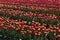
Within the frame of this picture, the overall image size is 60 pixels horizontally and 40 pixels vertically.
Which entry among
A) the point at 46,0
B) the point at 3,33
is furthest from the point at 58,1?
the point at 3,33

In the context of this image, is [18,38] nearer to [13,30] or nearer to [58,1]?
[13,30]

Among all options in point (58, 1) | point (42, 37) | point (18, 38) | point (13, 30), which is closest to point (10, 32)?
point (13, 30)

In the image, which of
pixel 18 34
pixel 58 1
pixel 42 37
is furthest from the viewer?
pixel 58 1

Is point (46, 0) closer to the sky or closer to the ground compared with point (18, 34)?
closer to the ground

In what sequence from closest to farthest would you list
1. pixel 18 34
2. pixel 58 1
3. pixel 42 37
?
pixel 42 37 → pixel 18 34 → pixel 58 1

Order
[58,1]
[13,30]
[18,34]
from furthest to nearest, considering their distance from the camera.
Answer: [58,1] → [13,30] → [18,34]

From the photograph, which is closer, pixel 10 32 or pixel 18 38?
pixel 18 38

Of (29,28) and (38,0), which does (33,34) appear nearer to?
(29,28)

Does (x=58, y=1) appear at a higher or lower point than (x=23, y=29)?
lower

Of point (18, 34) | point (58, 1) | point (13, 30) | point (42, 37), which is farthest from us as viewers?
point (58, 1)
